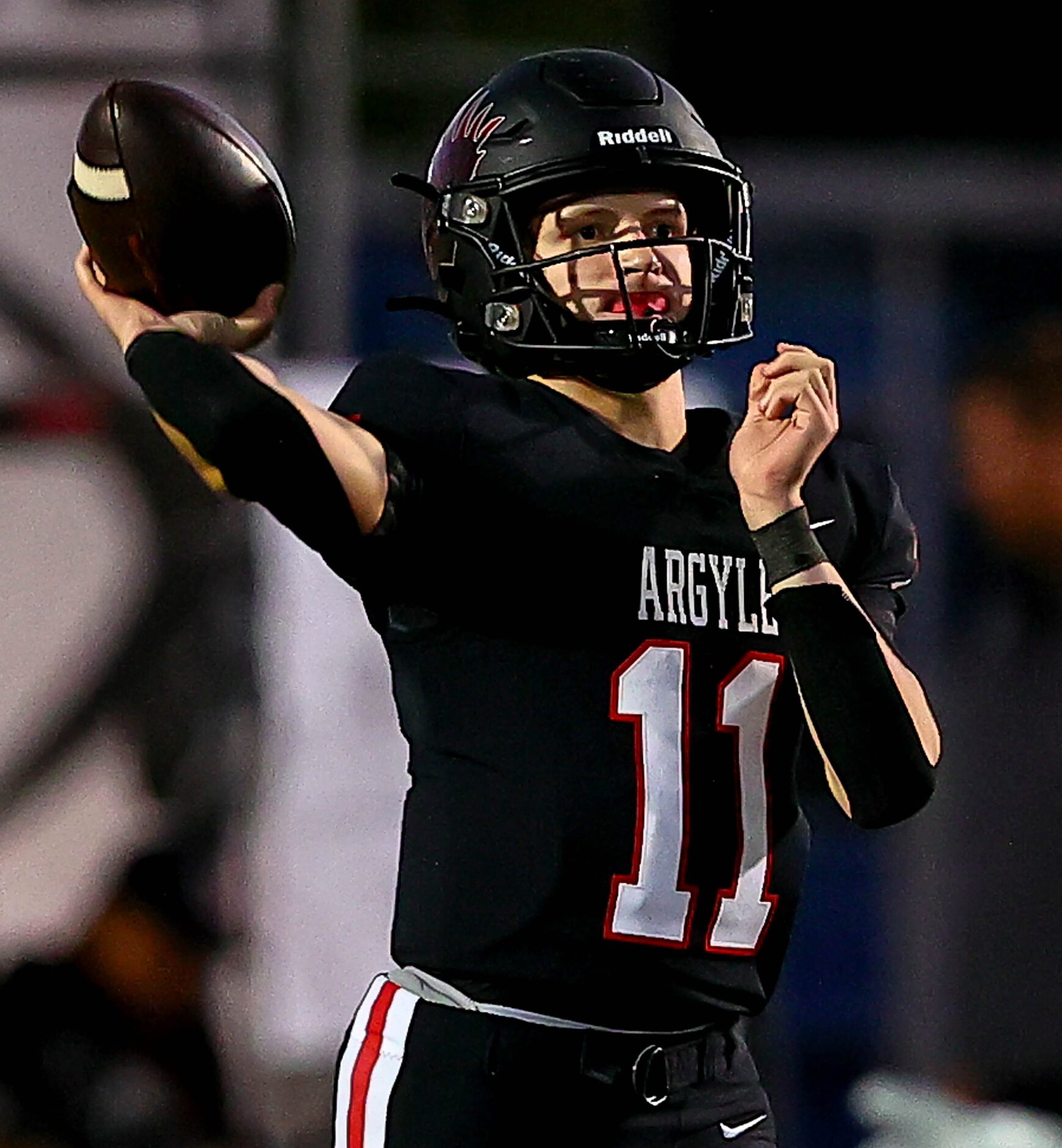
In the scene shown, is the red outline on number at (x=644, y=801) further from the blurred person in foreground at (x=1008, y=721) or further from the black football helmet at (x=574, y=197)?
the blurred person in foreground at (x=1008, y=721)

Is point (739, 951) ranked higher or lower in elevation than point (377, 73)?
lower

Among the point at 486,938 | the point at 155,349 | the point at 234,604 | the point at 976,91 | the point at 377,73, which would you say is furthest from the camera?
the point at 976,91

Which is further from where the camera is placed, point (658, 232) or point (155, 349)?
point (658, 232)

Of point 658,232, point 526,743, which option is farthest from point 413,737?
point 658,232

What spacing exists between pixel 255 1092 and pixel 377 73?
4.69 feet

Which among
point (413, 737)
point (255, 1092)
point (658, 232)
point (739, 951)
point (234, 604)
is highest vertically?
point (658, 232)

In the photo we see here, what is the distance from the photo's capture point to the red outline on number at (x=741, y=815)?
1848 millimetres

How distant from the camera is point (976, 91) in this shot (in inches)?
154

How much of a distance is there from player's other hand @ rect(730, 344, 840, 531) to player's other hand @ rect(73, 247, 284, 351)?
1.16 feet

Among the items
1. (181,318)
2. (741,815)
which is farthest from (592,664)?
(181,318)

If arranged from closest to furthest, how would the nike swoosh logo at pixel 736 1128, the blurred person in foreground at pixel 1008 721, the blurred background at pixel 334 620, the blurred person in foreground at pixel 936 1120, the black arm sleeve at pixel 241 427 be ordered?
the black arm sleeve at pixel 241 427, the nike swoosh logo at pixel 736 1128, the blurred person in foreground at pixel 936 1120, the blurred background at pixel 334 620, the blurred person in foreground at pixel 1008 721

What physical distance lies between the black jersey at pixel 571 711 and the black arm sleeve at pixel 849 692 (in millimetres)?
107

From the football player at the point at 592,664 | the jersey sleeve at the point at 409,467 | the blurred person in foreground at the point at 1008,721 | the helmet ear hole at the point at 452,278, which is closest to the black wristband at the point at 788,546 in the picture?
the football player at the point at 592,664

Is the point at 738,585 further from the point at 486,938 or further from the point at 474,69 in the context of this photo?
the point at 474,69
